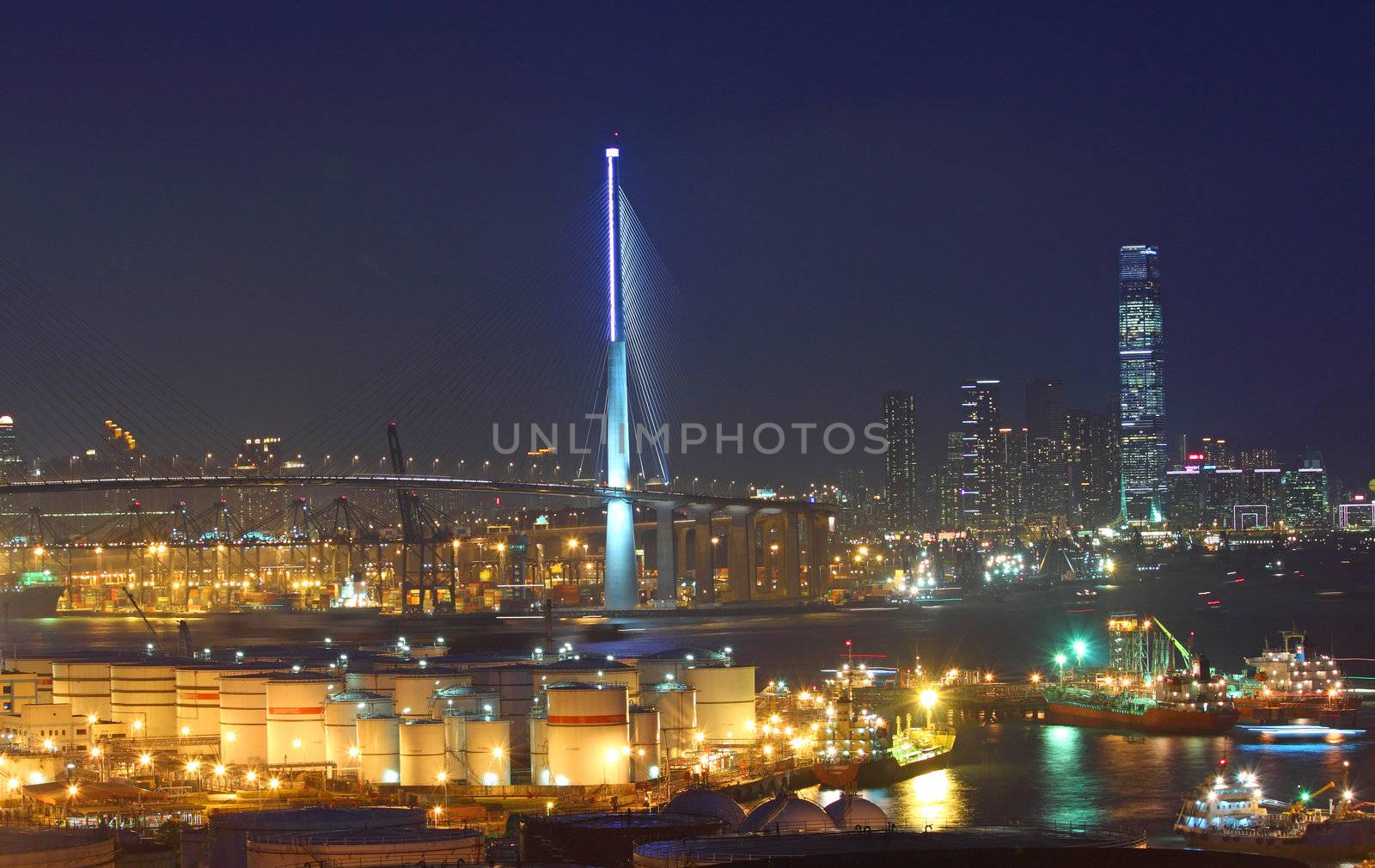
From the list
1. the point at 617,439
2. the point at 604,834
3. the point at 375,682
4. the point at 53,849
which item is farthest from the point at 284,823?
the point at 617,439

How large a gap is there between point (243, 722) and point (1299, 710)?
16.1 meters

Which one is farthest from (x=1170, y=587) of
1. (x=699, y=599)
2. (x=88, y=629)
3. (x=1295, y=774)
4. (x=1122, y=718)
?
(x=1295, y=774)

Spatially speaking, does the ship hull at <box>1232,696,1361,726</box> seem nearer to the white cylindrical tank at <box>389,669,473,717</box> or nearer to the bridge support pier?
the white cylindrical tank at <box>389,669,473,717</box>

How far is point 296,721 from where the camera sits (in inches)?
669

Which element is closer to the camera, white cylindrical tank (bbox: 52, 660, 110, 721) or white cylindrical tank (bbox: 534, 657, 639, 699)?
white cylindrical tank (bbox: 534, 657, 639, 699)

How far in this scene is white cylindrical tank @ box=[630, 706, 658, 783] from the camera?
1600 cm

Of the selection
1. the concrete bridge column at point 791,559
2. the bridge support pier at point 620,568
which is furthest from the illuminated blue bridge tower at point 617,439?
the concrete bridge column at point 791,559

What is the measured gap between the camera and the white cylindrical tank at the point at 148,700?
755 inches

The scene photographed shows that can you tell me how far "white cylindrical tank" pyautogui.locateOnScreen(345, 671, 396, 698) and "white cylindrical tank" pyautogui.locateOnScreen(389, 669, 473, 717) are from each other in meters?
0.06

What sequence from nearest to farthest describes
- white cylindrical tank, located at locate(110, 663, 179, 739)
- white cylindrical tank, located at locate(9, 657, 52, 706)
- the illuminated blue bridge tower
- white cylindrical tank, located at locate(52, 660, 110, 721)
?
white cylindrical tank, located at locate(110, 663, 179, 739) → white cylindrical tank, located at locate(52, 660, 110, 721) → white cylindrical tank, located at locate(9, 657, 52, 706) → the illuminated blue bridge tower

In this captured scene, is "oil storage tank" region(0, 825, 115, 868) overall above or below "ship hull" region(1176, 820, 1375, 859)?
above

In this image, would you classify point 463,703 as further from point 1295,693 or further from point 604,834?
point 1295,693

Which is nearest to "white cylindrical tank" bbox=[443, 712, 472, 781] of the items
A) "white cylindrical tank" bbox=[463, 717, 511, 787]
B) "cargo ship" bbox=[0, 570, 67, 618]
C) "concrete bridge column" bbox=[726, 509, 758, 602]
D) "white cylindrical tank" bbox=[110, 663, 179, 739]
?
"white cylindrical tank" bbox=[463, 717, 511, 787]

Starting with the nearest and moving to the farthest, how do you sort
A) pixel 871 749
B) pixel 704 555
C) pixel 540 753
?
pixel 540 753 < pixel 871 749 < pixel 704 555
